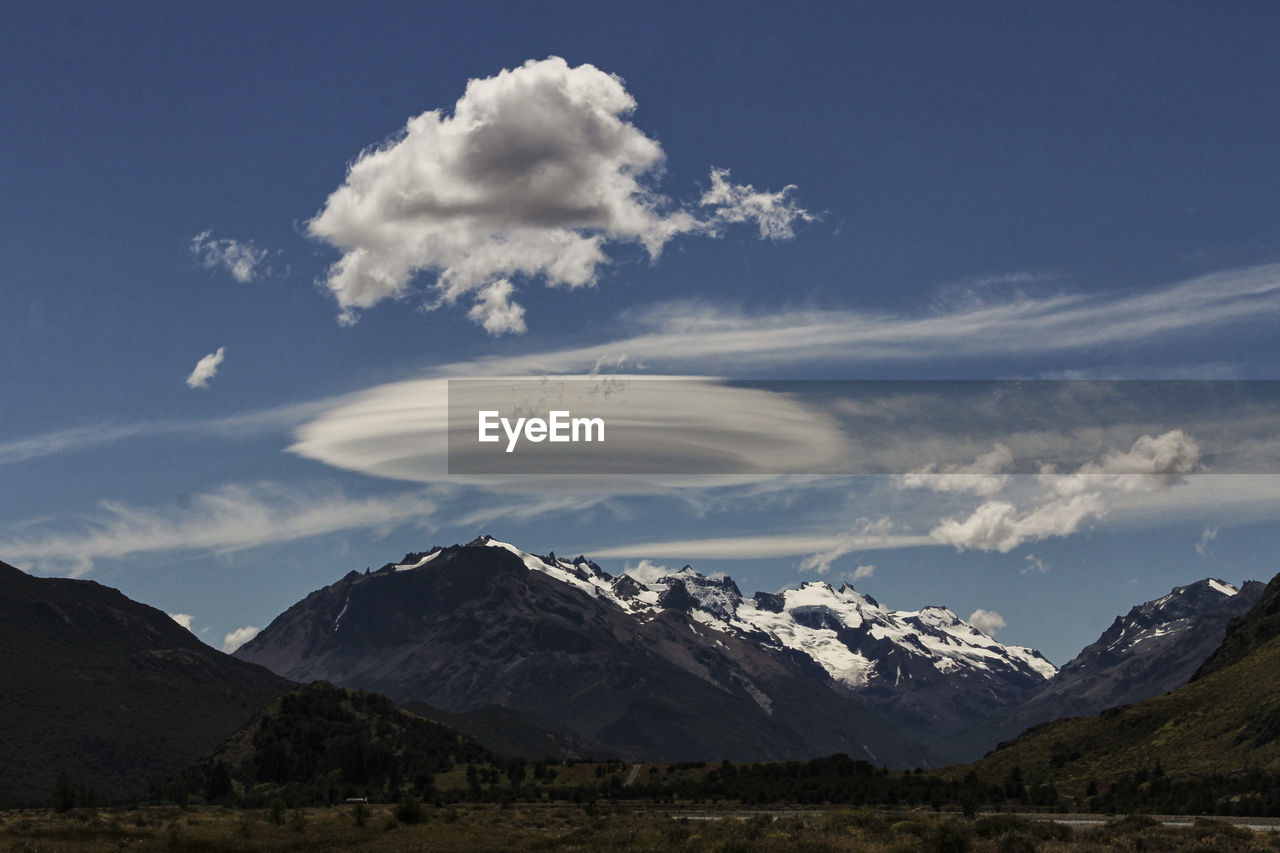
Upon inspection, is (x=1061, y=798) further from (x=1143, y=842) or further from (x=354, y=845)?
(x=354, y=845)

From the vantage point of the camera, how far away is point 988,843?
77.4 metres

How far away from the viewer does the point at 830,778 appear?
7382 inches

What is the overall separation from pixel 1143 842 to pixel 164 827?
70.2 meters

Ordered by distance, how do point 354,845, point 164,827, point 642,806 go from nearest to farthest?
point 354,845 → point 164,827 → point 642,806

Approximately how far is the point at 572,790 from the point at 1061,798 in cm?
7562

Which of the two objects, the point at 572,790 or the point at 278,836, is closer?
the point at 278,836

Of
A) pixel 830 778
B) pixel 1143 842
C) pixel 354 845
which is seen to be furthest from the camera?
pixel 830 778

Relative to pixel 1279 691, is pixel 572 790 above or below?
below

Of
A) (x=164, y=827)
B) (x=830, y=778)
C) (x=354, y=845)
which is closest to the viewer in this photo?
(x=354, y=845)

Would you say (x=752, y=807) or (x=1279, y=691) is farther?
(x=1279, y=691)

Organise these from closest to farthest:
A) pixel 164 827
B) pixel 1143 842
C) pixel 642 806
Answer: pixel 1143 842 < pixel 164 827 < pixel 642 806

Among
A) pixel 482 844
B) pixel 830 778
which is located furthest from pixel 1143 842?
pixel 830 778

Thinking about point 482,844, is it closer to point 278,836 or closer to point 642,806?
point 278,836

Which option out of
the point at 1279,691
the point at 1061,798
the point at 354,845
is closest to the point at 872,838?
the point at 354,845
